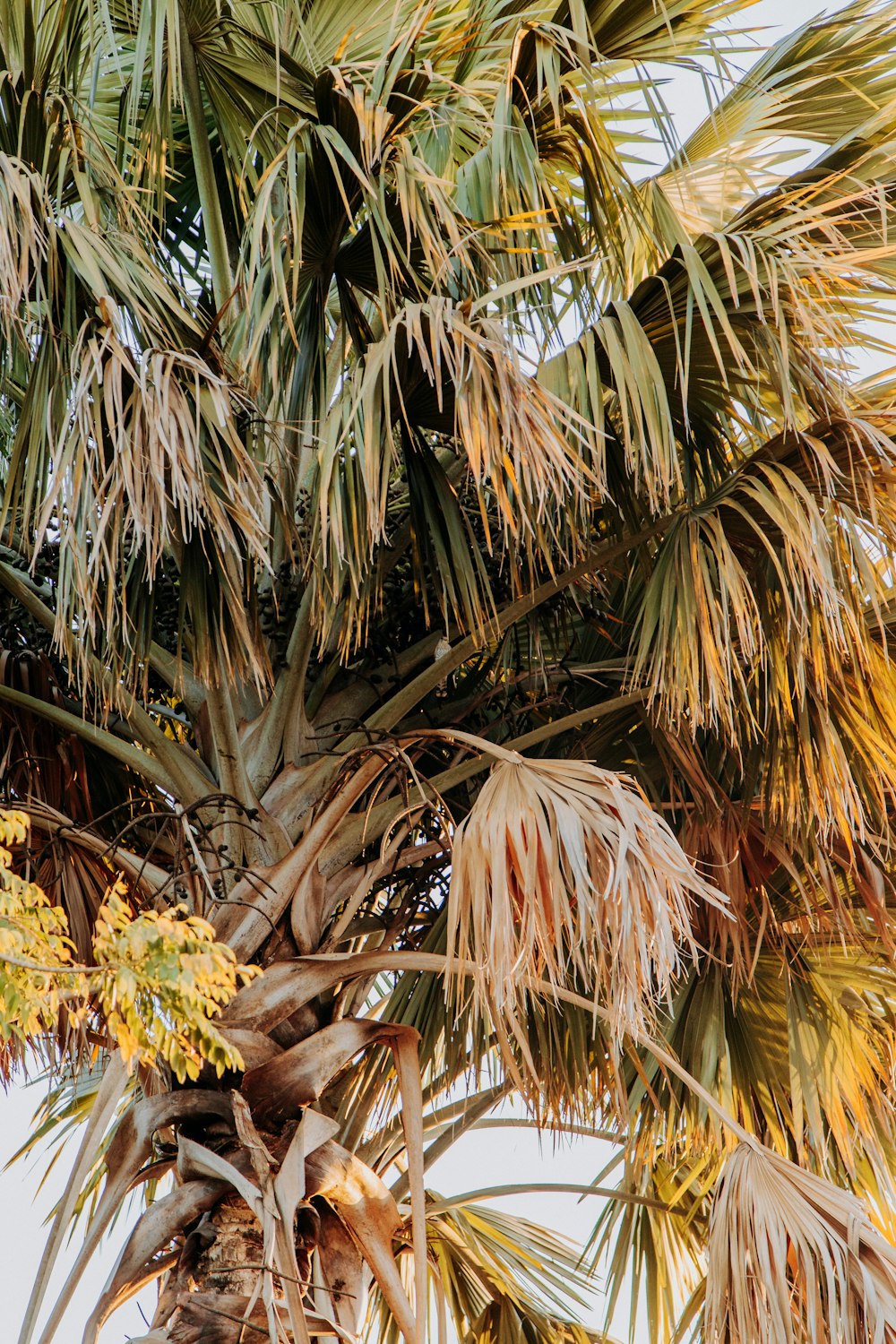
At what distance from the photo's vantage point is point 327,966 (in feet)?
10.1

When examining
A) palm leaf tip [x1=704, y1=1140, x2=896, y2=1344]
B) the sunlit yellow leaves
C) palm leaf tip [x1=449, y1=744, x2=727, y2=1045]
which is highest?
palm leaf tip [x1=449, y1=744, x2=727, y2=1045]

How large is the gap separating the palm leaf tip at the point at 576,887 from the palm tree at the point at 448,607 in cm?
1

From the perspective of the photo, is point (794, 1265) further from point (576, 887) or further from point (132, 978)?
point (132, 978)

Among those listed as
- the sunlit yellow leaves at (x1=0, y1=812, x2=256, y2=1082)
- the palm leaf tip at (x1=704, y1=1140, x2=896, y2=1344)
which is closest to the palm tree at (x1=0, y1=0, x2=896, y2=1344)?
the palm leaf tip at (x1=704, y1=1140, x2=896, y2=1344)

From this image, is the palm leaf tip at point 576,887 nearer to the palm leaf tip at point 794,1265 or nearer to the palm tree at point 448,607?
the palm tree at point 448,607

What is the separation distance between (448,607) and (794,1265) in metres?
1.70

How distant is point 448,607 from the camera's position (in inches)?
132

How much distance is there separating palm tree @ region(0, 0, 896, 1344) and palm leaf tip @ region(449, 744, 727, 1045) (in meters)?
0.01

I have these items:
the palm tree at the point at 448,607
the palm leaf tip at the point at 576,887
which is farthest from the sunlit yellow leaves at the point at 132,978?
the palm leaf tip at the point at 576,887

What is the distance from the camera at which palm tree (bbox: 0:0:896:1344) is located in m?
2.65

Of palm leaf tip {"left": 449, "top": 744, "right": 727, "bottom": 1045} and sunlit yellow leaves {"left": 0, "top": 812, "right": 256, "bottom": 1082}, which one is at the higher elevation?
palm leaf tip {"left": 449, "top": 744, "right": 727, "bottom": 1045}

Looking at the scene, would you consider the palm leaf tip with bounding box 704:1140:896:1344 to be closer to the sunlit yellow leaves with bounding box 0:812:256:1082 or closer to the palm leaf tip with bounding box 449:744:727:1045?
the palm leaf tip with bounding box 449:744:727:1045

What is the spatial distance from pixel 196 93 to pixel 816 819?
2511mm

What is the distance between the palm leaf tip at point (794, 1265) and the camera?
2.59m
